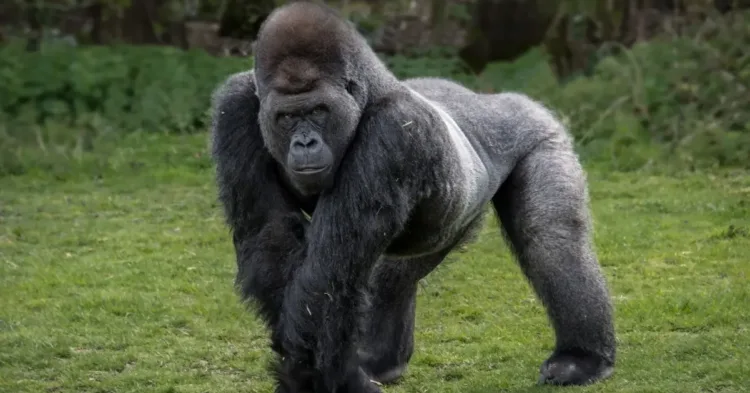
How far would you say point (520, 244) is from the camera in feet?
15.3

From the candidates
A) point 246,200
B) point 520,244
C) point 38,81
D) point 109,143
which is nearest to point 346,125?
point 246,200

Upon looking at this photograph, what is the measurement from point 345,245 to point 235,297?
6.89 feet

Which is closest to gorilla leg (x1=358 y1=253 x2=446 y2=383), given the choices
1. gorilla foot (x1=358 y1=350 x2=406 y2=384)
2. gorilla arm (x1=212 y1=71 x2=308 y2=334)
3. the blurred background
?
gorilla foot (x1=358 y1=350 x2=406 y2=384)

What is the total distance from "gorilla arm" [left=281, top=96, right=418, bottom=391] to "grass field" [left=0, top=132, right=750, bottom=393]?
0.73 metres

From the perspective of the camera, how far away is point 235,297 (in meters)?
5.87

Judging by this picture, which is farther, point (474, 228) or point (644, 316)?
point (644, 316)

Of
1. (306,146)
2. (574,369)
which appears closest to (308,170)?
(306,146)

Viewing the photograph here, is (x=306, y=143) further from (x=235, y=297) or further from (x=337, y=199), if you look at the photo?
(x=235, y=297)

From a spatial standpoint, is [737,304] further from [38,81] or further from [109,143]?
[38,81]

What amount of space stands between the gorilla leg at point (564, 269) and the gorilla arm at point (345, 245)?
2.69ft

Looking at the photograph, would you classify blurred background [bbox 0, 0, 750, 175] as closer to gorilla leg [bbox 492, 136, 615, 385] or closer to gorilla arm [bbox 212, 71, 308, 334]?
gorilla leg [bbox 492, 136, 615, 385]

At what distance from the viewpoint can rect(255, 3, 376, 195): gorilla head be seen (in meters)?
3.81

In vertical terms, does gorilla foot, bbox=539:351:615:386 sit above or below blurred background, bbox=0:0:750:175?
above

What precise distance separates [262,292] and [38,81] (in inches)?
253
